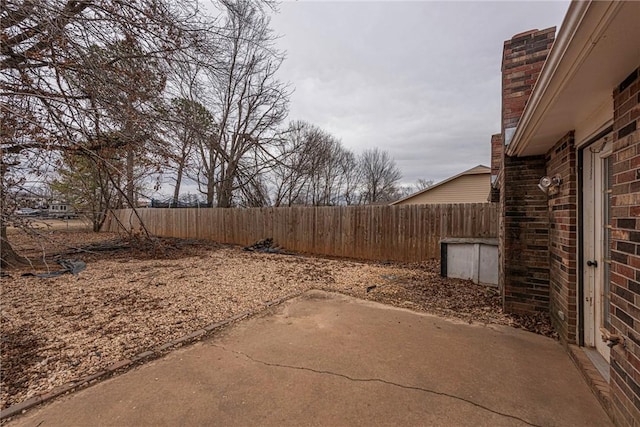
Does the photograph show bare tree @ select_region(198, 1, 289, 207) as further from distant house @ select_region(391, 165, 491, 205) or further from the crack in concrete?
distant house @ select_region(391, 165, 491, 205)

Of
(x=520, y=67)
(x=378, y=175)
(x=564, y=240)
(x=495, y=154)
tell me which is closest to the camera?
(x=564, y=240)

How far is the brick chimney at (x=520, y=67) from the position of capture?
11.8ft

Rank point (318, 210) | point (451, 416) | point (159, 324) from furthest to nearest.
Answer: point (318, 210)
point (159, 324)
point (451, 416)

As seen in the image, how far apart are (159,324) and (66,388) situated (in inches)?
46.0

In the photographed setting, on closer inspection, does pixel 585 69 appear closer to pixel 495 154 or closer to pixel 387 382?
pixel 387 382

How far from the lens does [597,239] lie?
2426 mm

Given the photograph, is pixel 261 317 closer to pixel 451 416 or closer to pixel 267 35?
pixel 451 416

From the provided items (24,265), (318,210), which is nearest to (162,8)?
(24,265)

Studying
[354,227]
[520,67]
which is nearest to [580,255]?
[520,67]

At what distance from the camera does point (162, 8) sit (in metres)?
3.47

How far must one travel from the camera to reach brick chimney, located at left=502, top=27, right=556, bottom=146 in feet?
11.8

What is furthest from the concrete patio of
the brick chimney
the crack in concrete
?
the brick chimney

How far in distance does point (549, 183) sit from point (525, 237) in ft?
2.38

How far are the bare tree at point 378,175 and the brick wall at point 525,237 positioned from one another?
25.0m
